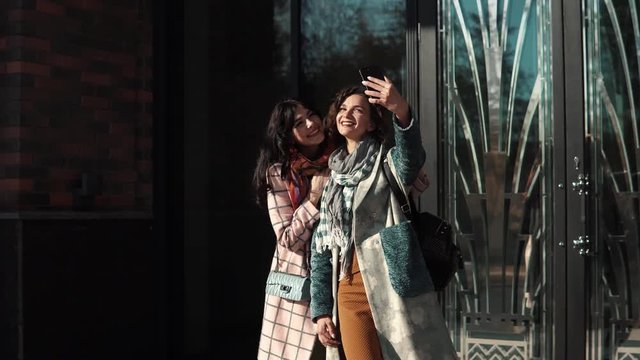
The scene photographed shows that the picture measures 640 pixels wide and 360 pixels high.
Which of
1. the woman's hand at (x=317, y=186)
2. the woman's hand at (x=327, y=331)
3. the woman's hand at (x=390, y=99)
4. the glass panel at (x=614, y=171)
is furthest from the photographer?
the glass panel at (x=614, y=171)

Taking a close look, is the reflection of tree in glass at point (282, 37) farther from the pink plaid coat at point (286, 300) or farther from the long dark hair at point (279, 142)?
the pink plaid coat at point (286, 300)

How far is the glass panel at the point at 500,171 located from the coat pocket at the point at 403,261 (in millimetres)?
1671

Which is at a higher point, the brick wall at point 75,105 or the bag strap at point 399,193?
the brick wall at point 75,105

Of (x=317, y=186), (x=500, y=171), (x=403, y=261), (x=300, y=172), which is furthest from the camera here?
(x=500, y=171)

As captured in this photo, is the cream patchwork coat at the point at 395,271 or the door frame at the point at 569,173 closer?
the cream patchwork coat at the point at 395,271

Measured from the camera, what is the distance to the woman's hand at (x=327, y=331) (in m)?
3.92

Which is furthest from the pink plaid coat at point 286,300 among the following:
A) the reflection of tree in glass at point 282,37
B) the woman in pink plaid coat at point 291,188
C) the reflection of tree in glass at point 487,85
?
the reflection of tree in glass at point 282,37

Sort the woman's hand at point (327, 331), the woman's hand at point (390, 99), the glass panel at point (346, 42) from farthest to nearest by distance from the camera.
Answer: the glass panel at point (346, 42) < the woman's hand at point (327, 331) < the woman's hand at point (390, 99)

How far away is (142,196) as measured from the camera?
6465mm

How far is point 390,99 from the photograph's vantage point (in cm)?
365

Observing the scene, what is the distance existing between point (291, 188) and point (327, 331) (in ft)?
2.33

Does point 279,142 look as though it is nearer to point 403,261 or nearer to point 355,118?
point 355,118

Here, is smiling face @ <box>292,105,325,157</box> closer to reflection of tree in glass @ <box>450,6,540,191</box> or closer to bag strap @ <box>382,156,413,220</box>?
bag strap @ <box>382,156,413,220</box>

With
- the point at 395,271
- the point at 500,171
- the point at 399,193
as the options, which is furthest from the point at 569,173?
the point at 395,271
